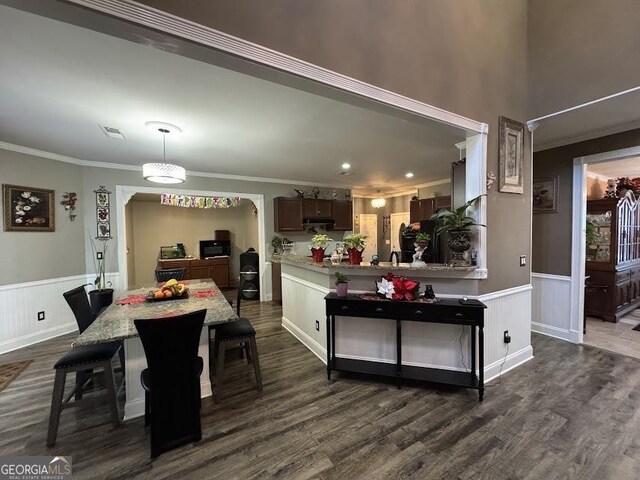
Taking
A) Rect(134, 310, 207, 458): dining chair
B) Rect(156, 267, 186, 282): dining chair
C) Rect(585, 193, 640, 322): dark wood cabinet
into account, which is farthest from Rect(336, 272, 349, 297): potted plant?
Rect(585, 193, 640, 322): dark wood cabinet

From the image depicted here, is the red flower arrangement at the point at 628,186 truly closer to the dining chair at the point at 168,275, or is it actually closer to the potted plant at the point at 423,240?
the potted plant at the point at 423,240

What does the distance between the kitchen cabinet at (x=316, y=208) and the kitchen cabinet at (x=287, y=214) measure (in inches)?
5.2

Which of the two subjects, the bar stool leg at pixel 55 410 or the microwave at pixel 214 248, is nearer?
the bar stool leg at pixel 55 410

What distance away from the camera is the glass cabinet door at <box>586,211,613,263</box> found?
14.0 ft

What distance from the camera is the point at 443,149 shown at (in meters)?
3.98

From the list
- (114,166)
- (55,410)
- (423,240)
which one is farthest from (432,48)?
(114,166)

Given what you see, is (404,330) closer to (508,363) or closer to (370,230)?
(508,363)

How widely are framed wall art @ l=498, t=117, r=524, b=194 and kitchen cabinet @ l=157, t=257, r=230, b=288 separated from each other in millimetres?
6526

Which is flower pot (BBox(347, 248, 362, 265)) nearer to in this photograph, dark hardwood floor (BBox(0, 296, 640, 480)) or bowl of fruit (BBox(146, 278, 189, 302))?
dark hardwood floor (BBox(0, 296, 640, 480))

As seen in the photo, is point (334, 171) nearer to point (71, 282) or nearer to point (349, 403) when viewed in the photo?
point (349, 403)

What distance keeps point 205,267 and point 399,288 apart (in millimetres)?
5908

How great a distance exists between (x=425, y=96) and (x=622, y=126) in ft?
9.21

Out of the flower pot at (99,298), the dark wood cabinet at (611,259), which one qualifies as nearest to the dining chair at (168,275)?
the flower pot at (99,298)

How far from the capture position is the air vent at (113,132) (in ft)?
10.00
